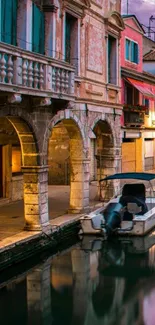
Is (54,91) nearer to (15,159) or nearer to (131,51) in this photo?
(15,159)

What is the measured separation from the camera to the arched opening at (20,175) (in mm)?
14070

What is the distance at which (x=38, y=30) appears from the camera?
14.8 metres

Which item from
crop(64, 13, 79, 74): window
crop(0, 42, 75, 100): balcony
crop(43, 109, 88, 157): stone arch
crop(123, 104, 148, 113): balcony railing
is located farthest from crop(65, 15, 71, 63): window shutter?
crop(123, 104, 148, 113): balcony railing

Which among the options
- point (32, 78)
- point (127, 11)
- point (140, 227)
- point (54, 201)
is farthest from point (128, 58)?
point (32, 78)

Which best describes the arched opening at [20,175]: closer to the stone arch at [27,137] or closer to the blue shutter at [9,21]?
the stone arch at [27,137]

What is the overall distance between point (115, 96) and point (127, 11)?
1359cm

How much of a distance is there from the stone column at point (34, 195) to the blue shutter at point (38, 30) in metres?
3.21

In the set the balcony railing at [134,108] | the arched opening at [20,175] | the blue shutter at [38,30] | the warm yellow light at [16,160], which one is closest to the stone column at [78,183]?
the arched opening at [20,175]

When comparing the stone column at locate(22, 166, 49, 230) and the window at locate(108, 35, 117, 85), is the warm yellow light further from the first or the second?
the stone column at locate(22, 166, 49, 230)

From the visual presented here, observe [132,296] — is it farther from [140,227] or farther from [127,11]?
[127,11]

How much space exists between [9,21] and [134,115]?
15601mm

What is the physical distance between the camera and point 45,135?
47.6ft

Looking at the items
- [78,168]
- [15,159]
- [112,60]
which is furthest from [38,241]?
[112,60]

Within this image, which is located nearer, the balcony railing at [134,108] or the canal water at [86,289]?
the canal water at [86,289]
